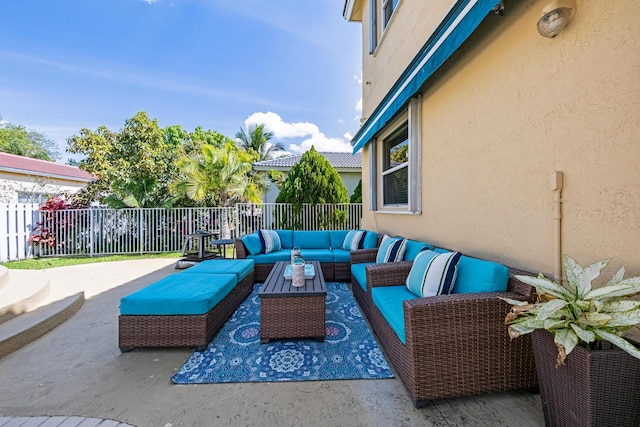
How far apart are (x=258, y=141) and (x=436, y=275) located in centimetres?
1979

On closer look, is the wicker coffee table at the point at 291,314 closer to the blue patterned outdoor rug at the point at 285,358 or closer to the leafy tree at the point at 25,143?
the blue patterned outdoor rug at the point at 285,358

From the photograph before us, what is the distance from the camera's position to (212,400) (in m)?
1.95

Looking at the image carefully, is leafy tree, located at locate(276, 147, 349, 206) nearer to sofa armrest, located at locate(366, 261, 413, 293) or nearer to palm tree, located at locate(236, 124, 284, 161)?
sofa armrest, located at locate(366, 261, 413, 293)

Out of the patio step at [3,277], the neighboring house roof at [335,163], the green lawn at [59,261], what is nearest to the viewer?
the patio step at [3,277]

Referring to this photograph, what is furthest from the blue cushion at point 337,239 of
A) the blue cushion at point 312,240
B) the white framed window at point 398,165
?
the white framed window at point 398,165

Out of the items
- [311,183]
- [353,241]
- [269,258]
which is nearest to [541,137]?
[353,241]

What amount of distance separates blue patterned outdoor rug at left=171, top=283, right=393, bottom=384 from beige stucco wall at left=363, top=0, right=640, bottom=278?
1626 mm

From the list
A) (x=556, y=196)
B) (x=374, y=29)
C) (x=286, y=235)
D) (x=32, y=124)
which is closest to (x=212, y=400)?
(x=556, y=196)

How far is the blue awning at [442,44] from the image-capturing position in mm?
2034

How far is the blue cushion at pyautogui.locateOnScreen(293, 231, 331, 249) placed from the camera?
6070 mm

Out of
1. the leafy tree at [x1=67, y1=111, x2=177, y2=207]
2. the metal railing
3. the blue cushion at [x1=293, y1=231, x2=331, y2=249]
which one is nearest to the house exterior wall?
the leafy tree at [x1=67, y1=111, x2=177, y2=207]

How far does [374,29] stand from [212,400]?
23.5ft

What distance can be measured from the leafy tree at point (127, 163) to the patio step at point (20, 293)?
191 inches

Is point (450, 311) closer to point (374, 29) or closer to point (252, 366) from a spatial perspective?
point (252, 366)
